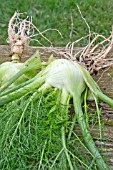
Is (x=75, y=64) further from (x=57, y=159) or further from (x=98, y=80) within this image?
(x=57, y=159)

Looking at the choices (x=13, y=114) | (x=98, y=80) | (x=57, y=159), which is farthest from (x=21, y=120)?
(x=98, y=80)

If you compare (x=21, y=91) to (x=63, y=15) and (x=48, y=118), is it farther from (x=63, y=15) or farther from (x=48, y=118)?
(x=63, y=15)

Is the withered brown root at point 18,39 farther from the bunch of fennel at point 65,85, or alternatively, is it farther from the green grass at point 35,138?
the green grass at point 35,138

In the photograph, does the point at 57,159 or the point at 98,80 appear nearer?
the point at 57,159

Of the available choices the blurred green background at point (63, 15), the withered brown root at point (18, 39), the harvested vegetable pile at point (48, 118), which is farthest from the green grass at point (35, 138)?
the blurred green background at point (63, 15)

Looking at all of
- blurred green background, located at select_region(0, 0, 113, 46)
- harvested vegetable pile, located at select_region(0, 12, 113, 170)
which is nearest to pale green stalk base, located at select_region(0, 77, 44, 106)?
harvested vegetable pile, located at select_region(0, 12, 113, 170)

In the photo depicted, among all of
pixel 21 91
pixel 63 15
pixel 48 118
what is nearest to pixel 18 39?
pixel 21 91
